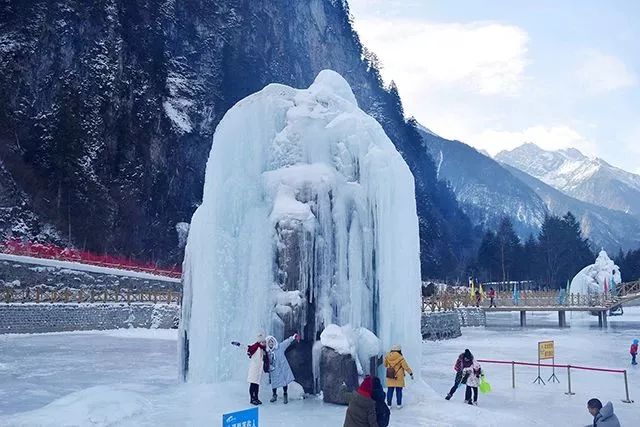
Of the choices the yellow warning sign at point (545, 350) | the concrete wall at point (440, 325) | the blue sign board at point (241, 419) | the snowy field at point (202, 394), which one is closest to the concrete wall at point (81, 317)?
the snowy field at point (202, 394)

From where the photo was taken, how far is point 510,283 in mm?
77562

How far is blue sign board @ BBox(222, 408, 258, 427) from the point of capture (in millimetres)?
5969

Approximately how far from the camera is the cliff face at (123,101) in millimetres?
54219

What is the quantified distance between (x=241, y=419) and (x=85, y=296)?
3081cm

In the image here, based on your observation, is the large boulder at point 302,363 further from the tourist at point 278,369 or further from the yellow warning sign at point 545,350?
the yellow warning sign at point 545,350

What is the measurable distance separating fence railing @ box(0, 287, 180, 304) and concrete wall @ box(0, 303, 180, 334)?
742mm

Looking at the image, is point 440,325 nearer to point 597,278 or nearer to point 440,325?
point 440,325

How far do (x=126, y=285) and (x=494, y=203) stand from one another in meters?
175

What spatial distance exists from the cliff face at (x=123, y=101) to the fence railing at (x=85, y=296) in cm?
1677

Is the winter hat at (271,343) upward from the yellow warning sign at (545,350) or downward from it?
upward

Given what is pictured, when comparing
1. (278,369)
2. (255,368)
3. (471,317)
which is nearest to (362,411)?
(255,368)

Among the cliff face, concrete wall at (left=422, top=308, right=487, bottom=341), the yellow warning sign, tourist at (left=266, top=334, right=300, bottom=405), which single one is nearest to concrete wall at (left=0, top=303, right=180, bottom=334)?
concrete wall at (left=422, top=308, right=487, bottom=341)

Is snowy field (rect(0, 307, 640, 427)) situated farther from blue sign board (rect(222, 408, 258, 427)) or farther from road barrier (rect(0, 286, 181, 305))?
road barrier (rect(0, 286, 181, 305))

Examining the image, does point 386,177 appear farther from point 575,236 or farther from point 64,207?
point 575,236
